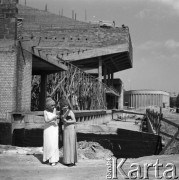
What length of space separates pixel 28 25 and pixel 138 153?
49.3m

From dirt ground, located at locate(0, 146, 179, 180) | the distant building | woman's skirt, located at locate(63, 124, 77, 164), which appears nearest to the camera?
dirt ground, located at locate(0, 146, 179, 180)

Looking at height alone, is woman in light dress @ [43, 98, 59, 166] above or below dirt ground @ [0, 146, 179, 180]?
above

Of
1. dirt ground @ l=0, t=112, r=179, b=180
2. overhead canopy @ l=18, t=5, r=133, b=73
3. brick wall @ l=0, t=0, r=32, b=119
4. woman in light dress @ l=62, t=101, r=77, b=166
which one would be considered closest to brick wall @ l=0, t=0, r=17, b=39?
brick wall @ l=0, t=0, r=32, b=119

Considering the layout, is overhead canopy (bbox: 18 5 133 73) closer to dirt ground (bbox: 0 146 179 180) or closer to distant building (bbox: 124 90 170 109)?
dirt ground (bbox: 0 146 179 180)

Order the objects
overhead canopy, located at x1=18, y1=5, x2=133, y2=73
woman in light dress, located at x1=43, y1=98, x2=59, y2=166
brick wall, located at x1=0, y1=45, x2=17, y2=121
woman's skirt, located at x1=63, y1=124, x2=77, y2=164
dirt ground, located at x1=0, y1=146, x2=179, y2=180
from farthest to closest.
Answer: overhead canopy, located at x1=18, y1=5, x2=133, y2=73, brick wall, located at x1=0, y1=45, x2=17, y2=121, woman in light dress, located at x1=43, y1=98, x2=59, y2=166, woman's skirt, located at x1=63, y1=124, x2=77, y2=164, dirt ground, located at x1=0, y1=146, x2=179, y2=180

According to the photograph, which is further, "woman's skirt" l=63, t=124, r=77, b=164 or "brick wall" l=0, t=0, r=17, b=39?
"brick wall" l=0, t=0, r=17, b=39

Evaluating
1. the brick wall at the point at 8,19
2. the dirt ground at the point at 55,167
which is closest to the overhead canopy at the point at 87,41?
the brick wall at the point at 8,19

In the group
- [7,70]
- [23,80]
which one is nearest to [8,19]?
[7,70]

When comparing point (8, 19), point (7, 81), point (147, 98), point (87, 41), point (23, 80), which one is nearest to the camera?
point (7, 81)

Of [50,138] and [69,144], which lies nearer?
[69,144]

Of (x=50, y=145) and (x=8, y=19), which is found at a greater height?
(x=8, y=19)

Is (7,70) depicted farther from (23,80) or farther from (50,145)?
(50,145)

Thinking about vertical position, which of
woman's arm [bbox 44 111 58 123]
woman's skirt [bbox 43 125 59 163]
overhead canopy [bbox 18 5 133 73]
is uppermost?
overhead canopy [bbox 18 5 133 73]

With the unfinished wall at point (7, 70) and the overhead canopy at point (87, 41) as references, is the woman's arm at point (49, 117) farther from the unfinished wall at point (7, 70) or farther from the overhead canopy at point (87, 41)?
the overhead canopy at point (87, 41)
